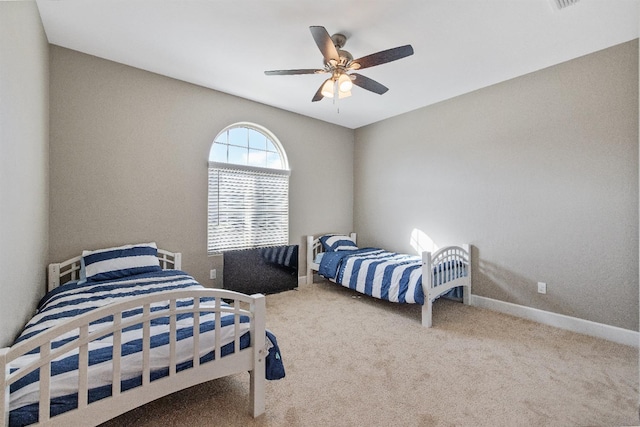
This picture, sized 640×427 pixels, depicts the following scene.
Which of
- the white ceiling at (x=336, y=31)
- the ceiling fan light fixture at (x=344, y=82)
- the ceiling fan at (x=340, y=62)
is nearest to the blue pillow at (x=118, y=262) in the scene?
the white ceiling at (x=336, y=31)

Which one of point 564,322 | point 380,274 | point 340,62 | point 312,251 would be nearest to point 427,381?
point 380,274

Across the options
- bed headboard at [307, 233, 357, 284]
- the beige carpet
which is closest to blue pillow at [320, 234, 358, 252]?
bed headboard at [307, 233, 357, 284]

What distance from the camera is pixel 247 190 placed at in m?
3.83

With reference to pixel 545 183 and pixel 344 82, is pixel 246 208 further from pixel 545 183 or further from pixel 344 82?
pixel 545 183

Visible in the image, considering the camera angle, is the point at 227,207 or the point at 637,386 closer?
the point at 637,386

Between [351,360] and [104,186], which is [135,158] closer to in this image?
[104,186]

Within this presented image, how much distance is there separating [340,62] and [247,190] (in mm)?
2167

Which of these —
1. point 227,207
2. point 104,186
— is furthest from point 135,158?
point 227,207

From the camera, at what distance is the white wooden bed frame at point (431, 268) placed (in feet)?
9.28

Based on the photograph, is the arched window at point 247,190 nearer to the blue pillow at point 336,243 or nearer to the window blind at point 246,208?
the window blind at point 246,208

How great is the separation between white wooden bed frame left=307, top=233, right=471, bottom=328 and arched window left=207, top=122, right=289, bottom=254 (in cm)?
53

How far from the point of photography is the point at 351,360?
2.21 meters

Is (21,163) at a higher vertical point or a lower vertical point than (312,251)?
higher

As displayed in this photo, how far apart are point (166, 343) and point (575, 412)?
92.8 inches
